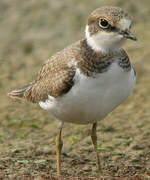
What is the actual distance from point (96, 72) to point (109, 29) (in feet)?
1.80

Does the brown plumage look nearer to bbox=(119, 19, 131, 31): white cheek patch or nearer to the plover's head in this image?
the plover's head

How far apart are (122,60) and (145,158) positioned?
200 cm

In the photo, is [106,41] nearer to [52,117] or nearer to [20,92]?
[20,92]

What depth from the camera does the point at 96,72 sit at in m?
5.39

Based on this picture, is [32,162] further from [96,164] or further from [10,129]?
[10,129]

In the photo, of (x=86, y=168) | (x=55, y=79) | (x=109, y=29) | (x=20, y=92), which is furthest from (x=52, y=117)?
(x=109, y=29)

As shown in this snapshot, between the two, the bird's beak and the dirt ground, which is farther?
the dirt ground

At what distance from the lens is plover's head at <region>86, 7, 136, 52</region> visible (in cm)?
535

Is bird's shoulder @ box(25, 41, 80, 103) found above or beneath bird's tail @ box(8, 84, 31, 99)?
beneath

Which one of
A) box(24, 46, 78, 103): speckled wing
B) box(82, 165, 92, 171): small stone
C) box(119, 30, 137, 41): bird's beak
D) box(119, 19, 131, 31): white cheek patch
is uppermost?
box(119, 19, 131, 31): white cheek patch

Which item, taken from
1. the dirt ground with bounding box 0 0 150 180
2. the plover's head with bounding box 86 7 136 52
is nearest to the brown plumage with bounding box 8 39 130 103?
the plover's head with bounding box 86 7 136 52

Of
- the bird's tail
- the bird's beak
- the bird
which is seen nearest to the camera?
the bird's beak

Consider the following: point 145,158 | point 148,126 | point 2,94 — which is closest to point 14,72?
point 2,94

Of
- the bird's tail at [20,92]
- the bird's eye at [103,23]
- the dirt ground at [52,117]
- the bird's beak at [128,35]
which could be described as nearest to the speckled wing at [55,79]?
the bird's tail at [20,92]
